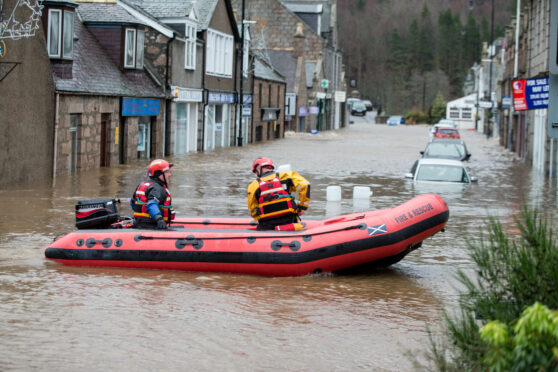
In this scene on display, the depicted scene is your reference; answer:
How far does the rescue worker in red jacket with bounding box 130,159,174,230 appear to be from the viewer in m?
12.0

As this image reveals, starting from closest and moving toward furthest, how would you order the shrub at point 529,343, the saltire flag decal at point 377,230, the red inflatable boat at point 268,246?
1. the shrub at point 529,343
2. the saltire flag decal at point 377,230
3. the red inflatable boat at point 268,246

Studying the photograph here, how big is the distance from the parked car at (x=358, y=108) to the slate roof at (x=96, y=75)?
3638 inches

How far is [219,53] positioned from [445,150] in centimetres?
1577

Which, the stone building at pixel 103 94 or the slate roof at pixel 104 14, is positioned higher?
the slate roof at pixel 104 14

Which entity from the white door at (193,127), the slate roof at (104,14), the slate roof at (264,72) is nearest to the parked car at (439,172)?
the slate roof at (104,14)

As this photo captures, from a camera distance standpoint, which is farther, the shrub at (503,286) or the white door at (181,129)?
the white door at (181,129)

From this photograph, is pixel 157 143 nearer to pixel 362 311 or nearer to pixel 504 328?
pixel 362 311

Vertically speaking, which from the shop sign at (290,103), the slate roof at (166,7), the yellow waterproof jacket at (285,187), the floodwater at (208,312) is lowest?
the floodwater at (208,312)

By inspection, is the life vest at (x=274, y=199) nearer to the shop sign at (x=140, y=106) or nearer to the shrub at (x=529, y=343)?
the shrub at (x=529, y=343)

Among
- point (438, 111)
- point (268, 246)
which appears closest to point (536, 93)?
point (268, 246)

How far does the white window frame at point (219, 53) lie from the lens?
134 ft

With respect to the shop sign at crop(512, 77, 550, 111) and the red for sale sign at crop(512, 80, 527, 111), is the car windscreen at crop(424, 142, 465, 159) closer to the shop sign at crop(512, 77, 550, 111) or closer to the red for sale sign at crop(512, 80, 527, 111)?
the red for sale sign at crop(512, 80, 527, 111)

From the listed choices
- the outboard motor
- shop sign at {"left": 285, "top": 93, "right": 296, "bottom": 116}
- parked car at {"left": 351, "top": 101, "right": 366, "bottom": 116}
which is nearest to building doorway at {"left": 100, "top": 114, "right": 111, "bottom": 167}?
the outboard motor

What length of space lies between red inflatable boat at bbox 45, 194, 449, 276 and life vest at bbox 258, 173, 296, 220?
398 mm
